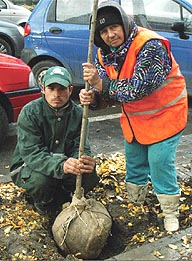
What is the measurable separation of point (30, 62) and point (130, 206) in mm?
4837

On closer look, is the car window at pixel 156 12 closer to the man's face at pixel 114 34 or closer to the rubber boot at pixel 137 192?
the rubber boot at pixel 137 192

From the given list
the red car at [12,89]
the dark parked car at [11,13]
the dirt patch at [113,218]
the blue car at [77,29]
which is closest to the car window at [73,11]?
the blue car at [77,29]

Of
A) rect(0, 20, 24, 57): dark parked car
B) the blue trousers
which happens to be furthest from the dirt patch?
rect(0, 20, 24, 57): dark parked car

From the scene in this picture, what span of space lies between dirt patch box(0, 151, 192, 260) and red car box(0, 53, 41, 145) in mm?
1391

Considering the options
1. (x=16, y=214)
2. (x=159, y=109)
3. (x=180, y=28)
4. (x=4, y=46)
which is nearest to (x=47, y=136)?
(x=16, y=214)

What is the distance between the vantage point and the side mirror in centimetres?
717

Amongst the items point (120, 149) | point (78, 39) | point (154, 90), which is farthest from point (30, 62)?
point (154, 90)

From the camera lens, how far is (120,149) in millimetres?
5527

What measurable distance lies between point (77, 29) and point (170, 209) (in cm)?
486

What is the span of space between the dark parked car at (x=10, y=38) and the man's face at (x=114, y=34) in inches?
321

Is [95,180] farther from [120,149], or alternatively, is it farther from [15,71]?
[15,71]

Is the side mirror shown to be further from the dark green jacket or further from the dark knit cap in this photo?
the dark knit cap

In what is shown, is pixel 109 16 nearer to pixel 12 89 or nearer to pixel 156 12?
pixel 12 89

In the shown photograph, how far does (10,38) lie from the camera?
434 inches
